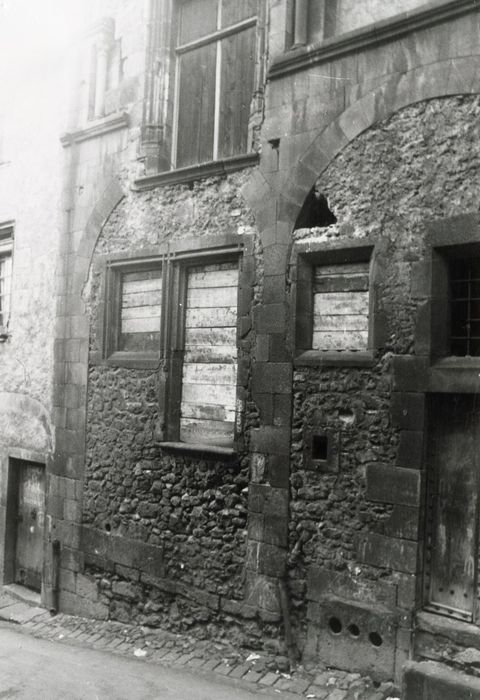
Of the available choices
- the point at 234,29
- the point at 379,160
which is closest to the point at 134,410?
the point at 379,160

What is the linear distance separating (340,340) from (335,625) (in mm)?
2656

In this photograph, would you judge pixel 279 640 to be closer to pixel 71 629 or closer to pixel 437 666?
pixel 437 666

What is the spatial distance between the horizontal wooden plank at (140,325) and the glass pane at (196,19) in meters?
3.43

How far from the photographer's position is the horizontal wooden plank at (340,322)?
646 cm

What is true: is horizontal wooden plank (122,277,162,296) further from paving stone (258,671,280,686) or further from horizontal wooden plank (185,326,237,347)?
paving stone (258,671,280,686)

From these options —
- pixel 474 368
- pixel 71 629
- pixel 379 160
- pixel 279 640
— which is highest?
pixel 379 160

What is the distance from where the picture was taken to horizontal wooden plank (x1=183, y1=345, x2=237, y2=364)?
7.53 metres

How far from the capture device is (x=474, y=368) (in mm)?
5738

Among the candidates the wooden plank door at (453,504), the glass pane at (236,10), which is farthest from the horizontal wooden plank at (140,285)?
the wooden plank door at (453,504)

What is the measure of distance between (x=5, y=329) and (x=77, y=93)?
140 inches

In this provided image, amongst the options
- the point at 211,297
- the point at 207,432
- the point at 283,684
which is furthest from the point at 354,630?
the point at 211,297

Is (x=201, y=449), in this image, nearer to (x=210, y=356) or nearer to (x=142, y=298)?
(x=210, y=356)

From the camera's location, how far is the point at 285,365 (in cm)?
685

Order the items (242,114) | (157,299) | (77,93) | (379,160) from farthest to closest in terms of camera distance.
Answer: (77,93), (157,299), (242,114), (379,160)
